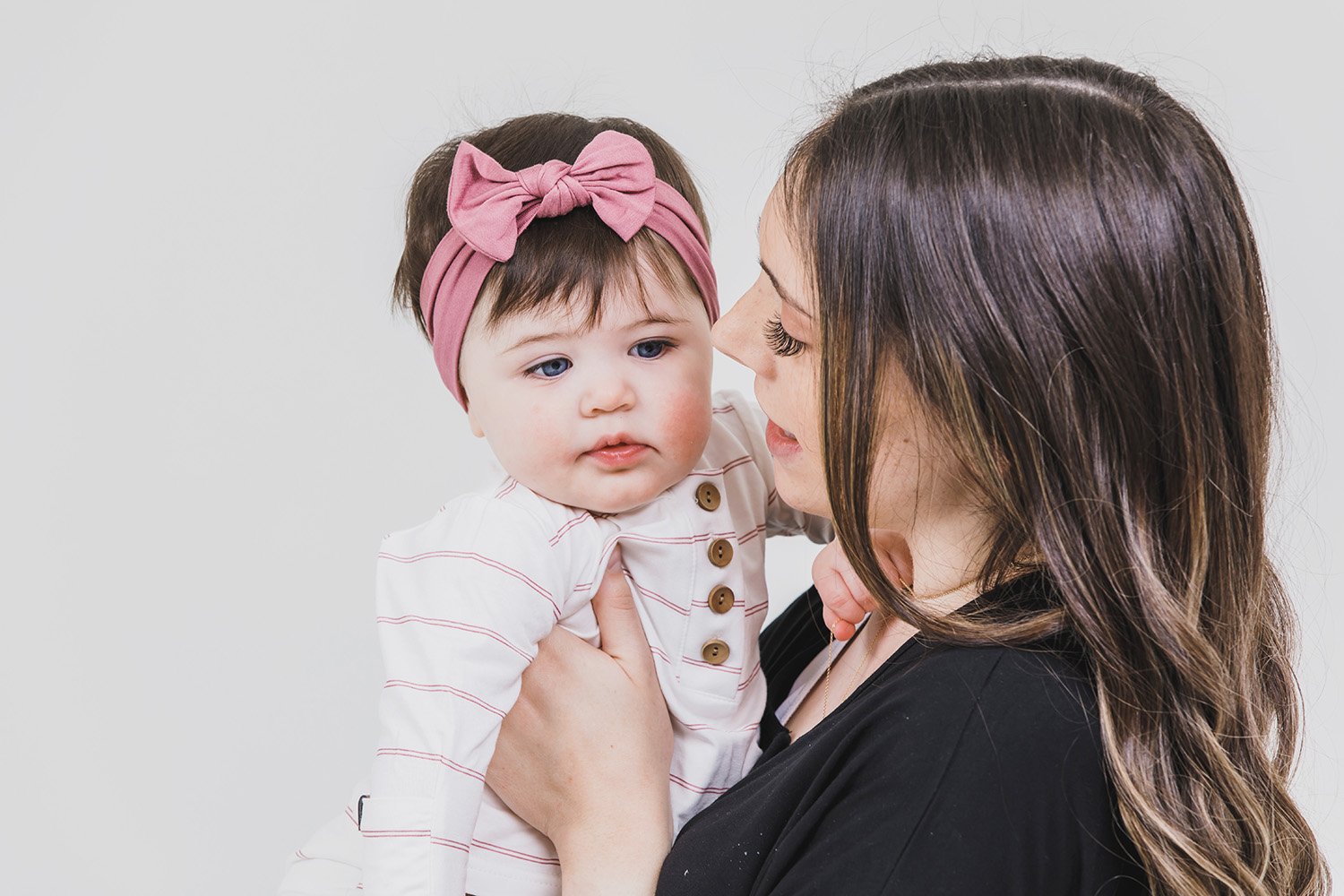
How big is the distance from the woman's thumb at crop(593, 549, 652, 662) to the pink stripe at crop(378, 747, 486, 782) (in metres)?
0.32

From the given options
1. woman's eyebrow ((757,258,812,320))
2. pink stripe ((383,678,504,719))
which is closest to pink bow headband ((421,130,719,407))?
woman's eyebrow ((757,258,812,320))

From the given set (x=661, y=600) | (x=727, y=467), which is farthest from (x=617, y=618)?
(x=727, y=467)

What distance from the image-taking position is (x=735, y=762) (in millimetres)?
1757

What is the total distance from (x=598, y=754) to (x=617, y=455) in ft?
1.28

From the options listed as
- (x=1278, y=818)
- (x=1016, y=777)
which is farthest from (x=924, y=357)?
(x=1278, y=818)

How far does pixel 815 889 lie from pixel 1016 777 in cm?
23

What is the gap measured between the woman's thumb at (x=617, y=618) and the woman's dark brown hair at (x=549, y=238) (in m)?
0.37

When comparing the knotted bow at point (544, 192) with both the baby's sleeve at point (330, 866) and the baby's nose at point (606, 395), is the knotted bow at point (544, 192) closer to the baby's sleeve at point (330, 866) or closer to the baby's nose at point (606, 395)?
the baby's nose at point (606, 395)

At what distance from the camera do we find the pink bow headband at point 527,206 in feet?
5.30

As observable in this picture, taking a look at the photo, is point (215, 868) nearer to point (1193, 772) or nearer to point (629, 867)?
point (629, 867)

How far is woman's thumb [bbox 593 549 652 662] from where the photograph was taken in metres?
1.75

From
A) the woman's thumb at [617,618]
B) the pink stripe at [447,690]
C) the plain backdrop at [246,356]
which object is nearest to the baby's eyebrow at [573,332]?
the woman's thumb at [617,618]

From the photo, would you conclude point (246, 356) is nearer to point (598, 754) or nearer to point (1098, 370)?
point (598, 754)

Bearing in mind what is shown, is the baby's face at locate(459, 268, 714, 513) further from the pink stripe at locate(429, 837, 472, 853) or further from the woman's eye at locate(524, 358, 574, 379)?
the pink stripe at locate(429, 837, 472, 853)
